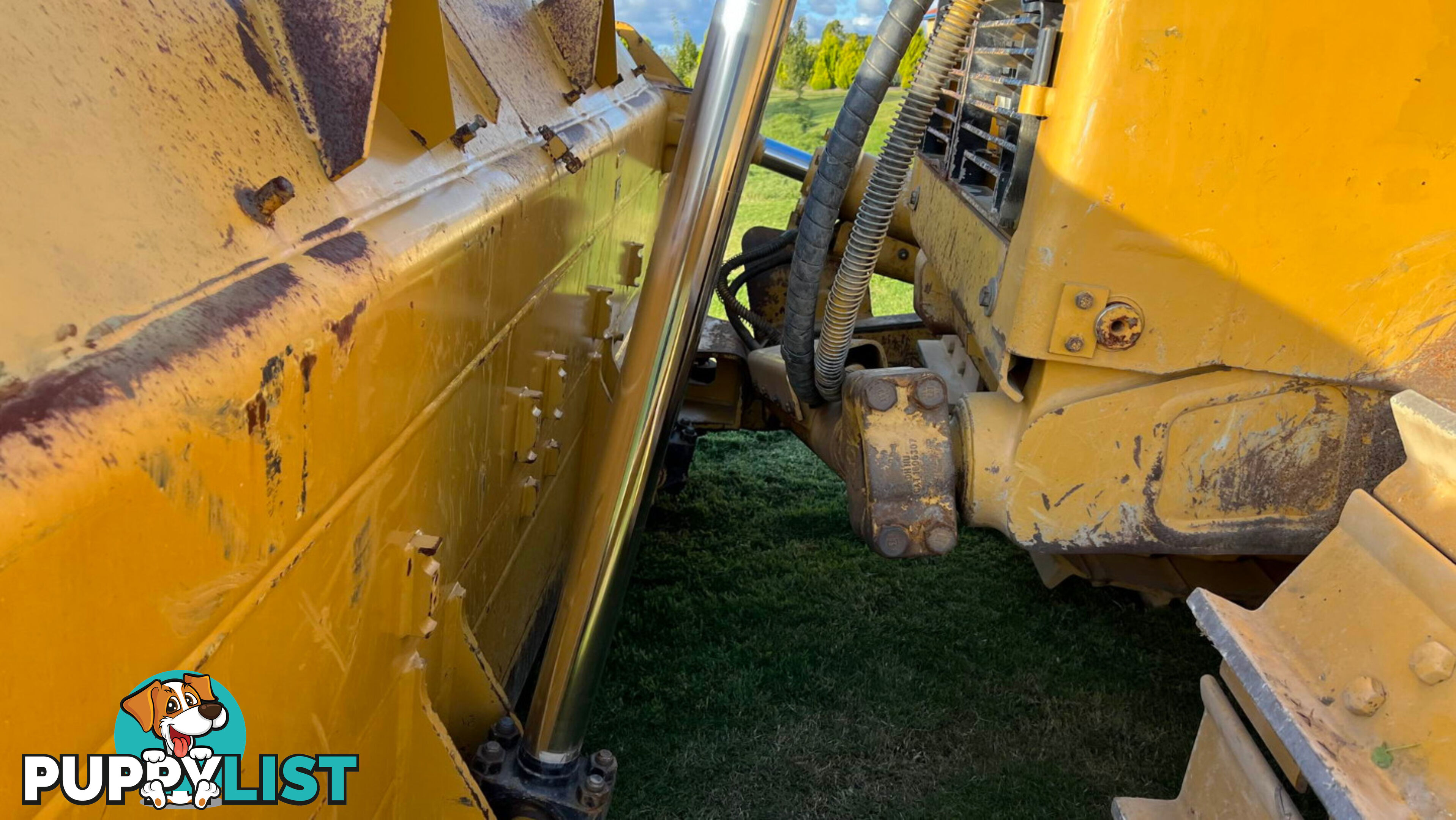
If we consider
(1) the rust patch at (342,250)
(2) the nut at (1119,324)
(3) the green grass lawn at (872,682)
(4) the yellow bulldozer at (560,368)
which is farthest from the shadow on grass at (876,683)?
(1) the rust patch at (342,250)

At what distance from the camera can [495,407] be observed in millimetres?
1887

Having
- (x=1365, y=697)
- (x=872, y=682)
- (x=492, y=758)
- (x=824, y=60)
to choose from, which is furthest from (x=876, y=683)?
(x=824, y=60)

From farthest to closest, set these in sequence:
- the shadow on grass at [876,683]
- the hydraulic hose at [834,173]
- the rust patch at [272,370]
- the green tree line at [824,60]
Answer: the green tree line at [824,60]
the shadow on grass at [876,683]
the hydraulic hose at [834,173]
the rust patch at [272,370]

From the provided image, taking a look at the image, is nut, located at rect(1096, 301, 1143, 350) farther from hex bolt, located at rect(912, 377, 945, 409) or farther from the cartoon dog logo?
the cartoon dog logo

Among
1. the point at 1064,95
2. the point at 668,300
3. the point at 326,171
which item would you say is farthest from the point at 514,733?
the point at 1064,95

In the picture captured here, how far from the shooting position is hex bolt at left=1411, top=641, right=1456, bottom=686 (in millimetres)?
1255

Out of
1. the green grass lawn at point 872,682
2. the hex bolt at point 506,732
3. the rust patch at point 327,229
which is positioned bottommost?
the green grass lawn at point 872,682

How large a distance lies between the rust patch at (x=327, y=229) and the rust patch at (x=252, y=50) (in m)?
0.14

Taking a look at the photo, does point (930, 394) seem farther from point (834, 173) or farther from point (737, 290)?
point (737, 290)

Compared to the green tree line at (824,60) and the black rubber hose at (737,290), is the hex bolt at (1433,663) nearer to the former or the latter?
the black rubber hose at (737,290)

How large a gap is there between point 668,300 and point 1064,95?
0.71 meters

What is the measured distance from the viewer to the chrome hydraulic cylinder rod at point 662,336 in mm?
1525

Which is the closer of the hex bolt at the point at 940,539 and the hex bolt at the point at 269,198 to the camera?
the hex bolt at the point at 269,198

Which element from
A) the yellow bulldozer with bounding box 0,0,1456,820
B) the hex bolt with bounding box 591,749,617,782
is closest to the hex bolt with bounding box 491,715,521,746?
the yellow bulldozer with bounding box 0,0,1456,820
